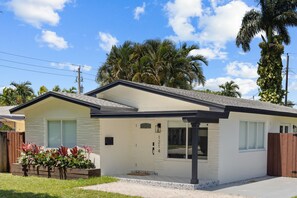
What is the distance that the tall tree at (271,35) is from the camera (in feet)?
88.5

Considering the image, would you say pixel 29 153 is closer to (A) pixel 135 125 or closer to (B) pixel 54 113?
(B) pixel 54 113

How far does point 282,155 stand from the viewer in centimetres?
1577

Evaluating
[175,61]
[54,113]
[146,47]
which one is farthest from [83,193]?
[146,47]

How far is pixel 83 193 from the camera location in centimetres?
1085

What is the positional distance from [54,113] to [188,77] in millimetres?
16094

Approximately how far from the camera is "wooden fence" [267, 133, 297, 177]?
50.8ft

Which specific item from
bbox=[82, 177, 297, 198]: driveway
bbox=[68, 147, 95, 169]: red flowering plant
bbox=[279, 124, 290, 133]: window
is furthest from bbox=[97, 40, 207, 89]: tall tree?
bbox=[82, 177, 297, 198]: driveway

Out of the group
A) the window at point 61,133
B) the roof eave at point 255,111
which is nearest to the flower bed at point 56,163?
the window at point 61,133

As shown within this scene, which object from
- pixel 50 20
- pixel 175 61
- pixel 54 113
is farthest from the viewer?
pixel 175 61

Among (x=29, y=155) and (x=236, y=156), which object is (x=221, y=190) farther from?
(x=29, y=155)

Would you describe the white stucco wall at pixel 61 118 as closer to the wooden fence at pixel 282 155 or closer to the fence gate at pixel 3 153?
the fence gate at pixel 3 153

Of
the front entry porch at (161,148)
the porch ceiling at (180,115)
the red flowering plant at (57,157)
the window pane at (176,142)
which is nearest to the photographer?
the porch ceiling at (180,115)

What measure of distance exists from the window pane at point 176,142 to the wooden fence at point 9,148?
6.63 meters

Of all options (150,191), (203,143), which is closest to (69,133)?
(150,191)
